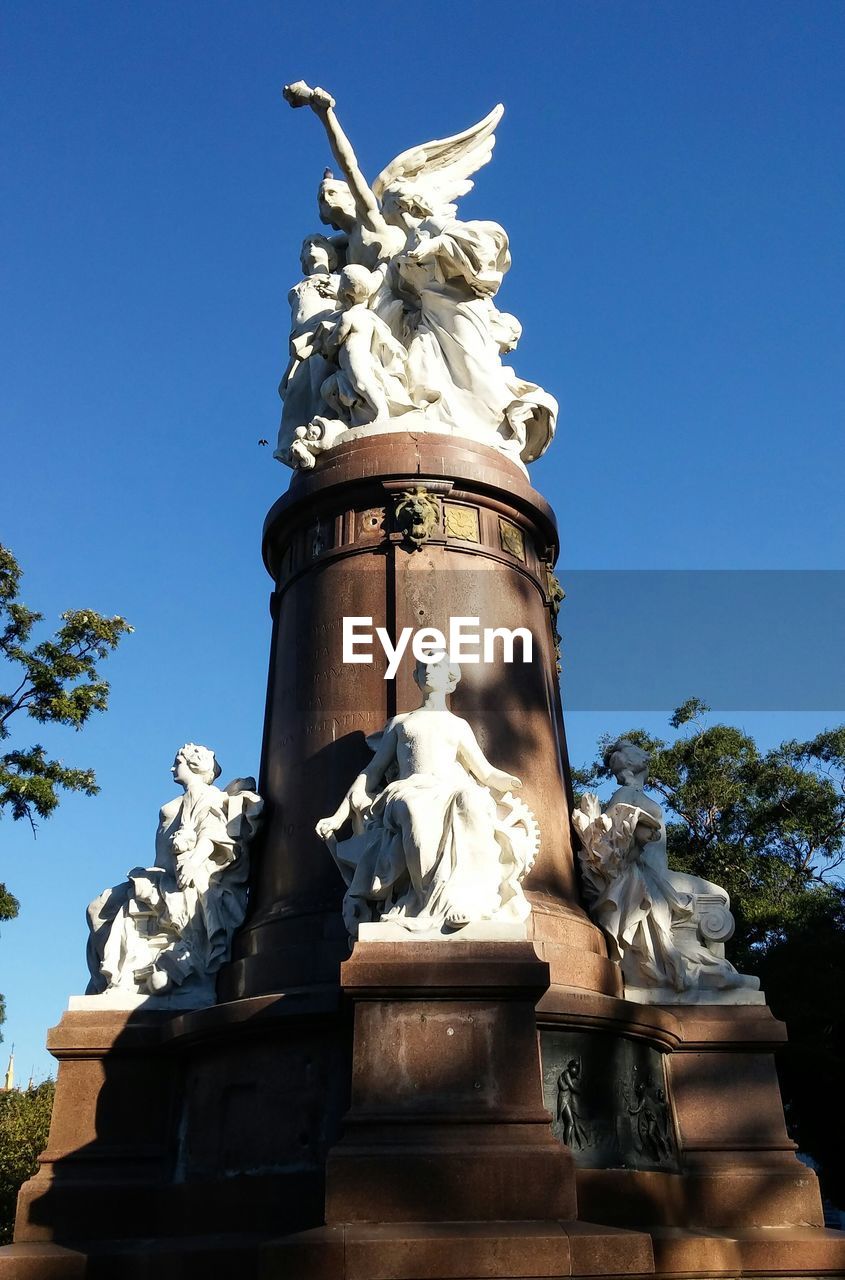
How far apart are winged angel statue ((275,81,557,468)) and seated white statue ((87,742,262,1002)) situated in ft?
11.1

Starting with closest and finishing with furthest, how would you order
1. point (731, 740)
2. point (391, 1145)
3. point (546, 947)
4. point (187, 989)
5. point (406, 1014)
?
point (391, 1145)
point (406, 1014)
point (546, 947)
point (187, 989)
point (731, 740)

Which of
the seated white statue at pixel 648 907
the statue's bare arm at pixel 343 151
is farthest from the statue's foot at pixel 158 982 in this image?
the statue's bare arm at pixel 343 151

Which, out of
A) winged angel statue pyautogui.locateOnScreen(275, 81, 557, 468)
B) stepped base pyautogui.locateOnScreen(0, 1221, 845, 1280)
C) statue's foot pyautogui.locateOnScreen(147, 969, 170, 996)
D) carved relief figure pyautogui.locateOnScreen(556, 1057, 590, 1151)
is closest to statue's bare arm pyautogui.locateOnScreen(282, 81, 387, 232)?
winged angel statue pyautogui.locateOnScreen(275, 81, 557, 468)

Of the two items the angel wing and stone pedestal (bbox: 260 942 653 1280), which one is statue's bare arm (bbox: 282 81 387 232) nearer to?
the angel wing

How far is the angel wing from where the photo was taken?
13.5 m

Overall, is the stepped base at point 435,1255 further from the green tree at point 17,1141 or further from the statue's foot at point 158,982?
the green tree at point 17,1141

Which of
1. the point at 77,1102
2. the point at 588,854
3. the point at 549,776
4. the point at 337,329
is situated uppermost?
the point at 337,329

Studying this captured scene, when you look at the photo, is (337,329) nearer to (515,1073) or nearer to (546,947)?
(546,947)

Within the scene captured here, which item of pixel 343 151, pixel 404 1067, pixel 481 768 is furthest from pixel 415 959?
pixel 343 151

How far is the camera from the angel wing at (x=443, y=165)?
13516 mm

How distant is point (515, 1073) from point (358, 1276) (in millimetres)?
1521

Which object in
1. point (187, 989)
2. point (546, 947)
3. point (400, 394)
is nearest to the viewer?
point (546, 947)

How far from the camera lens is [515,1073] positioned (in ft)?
22.4

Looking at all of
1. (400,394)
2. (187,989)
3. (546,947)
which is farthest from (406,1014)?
(400,394)
